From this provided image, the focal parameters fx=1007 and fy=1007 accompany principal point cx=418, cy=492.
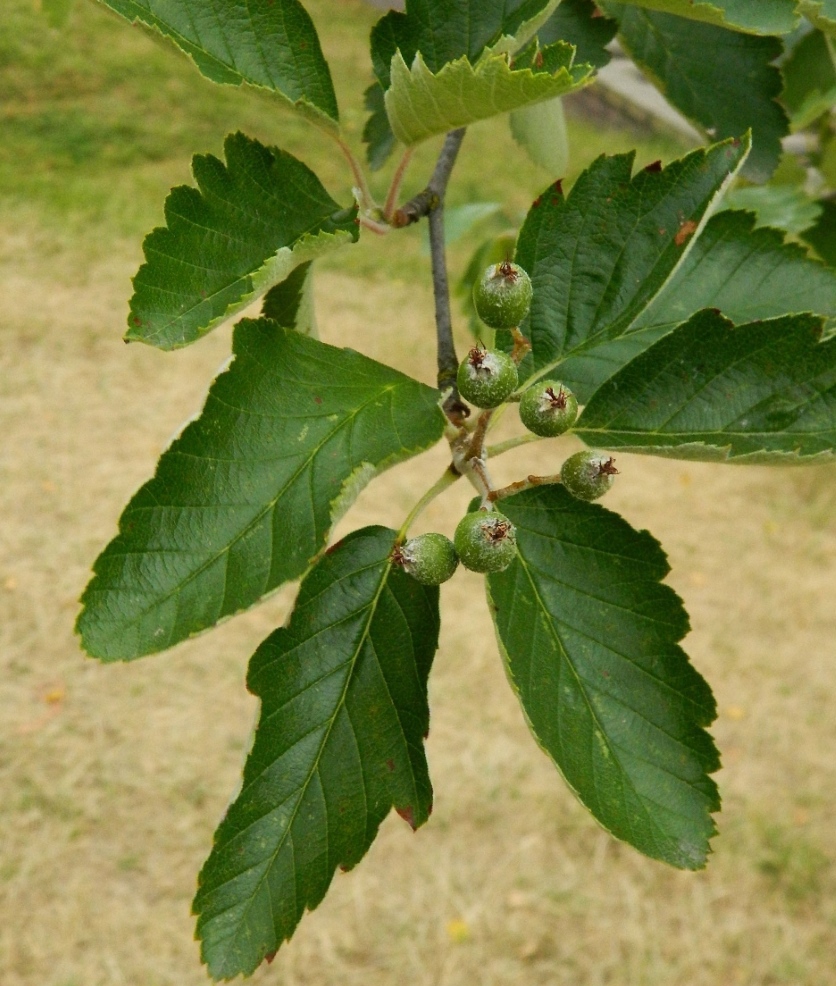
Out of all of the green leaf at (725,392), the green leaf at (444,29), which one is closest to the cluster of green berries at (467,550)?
the green leaf at (725,392)

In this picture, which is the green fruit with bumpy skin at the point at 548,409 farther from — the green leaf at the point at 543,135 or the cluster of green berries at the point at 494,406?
the green leaf at the point at 543,135

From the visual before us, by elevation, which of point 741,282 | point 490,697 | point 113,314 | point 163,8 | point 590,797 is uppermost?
point 163,8

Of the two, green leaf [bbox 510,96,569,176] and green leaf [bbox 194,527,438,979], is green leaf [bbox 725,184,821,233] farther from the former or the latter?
green leaf [bbox 194,527,438,979]

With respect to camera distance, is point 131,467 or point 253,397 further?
point 131,467

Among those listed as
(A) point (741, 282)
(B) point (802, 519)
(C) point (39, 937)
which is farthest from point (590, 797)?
(B) point (802, 519)

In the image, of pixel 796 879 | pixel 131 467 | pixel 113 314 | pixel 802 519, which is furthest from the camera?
pixel 113 314

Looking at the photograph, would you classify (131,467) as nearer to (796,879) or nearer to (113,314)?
(113,314)

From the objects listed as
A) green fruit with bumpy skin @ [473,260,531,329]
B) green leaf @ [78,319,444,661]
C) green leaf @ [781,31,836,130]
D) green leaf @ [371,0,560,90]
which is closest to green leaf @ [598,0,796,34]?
green leaf @ [371,0,560,90]

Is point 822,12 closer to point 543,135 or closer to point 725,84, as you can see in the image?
point 725,84
